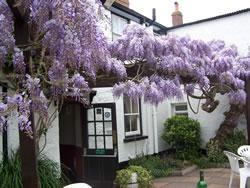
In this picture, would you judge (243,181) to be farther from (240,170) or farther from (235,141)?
(235,141)

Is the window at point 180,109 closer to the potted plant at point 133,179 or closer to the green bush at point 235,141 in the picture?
the green bush at point 235,141

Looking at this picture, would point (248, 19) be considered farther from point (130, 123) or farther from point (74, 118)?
point (74, 118)

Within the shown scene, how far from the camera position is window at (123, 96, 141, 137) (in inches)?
484

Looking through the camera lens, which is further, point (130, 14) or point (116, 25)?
point (130, 14)

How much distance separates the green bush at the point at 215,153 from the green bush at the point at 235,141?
0.83 feet

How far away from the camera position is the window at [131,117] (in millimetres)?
12290

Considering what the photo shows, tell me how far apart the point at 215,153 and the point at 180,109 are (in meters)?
2.73

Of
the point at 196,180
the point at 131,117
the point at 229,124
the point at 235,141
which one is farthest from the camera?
the point at 229,124

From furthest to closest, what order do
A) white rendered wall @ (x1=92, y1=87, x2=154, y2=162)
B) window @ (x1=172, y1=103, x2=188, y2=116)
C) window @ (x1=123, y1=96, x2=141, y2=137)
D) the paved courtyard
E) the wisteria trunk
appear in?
window @ (x1=172, y1=103, x2=188, y2=116) < the wisteria trunk < window @ (x1=123, y1=96, x2=141, y2=137) < white rendered wall @ (x1=92, y1=87, x2=154, y2=162) < the paved courtyard

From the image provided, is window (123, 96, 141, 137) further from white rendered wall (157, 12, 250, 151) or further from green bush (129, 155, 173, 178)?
white rendered wall (157, 12, 250, 151)

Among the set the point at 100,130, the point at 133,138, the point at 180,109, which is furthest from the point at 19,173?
the point at 180,109

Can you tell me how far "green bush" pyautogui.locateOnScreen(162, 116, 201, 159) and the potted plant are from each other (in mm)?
4489

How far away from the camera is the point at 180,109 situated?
1552cm

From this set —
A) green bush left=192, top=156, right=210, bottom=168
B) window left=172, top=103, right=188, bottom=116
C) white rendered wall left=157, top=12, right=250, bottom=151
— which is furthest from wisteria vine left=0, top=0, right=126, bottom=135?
window left=172, top=103, right=188, bottom=116
